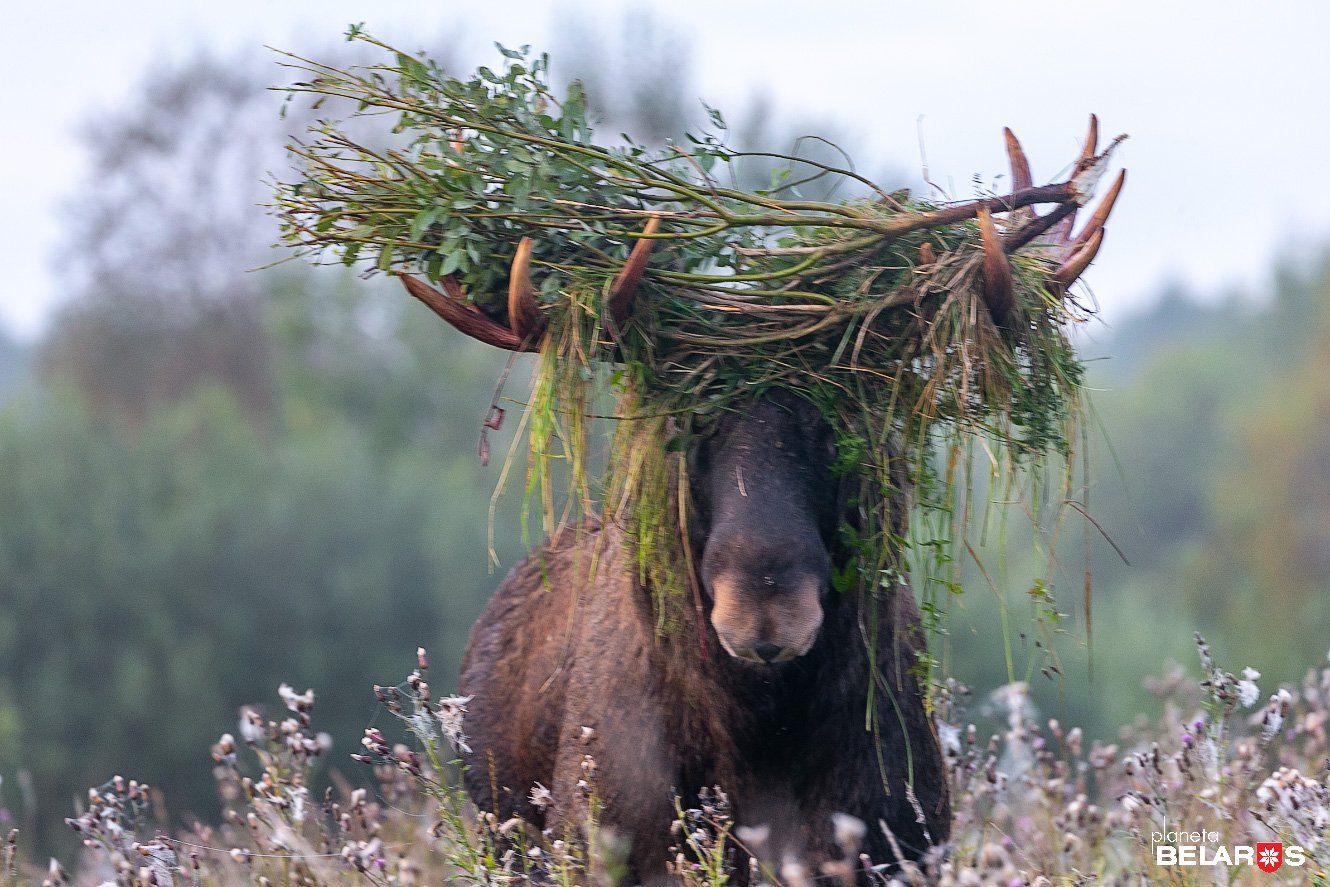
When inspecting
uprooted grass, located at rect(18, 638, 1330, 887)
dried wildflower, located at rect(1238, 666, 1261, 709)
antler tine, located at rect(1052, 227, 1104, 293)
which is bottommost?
uprooted grass, located at rect(18, 638, 1330, 887)

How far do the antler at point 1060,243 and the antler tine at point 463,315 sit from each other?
49.1 inches

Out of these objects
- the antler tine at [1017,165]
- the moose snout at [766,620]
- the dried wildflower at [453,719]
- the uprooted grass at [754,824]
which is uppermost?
the antler tine at [1017,165]

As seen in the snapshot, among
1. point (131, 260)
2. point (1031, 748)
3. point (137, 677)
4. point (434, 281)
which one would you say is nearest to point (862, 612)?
point (434, 281)

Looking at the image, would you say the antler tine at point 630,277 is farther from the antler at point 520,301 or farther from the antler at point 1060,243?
the antler at point 1060,243

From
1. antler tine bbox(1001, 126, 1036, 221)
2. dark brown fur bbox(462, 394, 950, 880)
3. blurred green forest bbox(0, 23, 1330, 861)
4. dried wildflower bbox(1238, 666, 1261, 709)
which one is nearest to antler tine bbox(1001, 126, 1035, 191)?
antler tine bbox(1001, 126, 1036, 221)

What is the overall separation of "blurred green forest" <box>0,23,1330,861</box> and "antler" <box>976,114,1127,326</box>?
67.4 feet

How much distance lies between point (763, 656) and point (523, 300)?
111 centimetres

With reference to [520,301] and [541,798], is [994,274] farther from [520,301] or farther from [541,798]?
[541,798]

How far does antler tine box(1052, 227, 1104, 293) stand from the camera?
3.83 metres

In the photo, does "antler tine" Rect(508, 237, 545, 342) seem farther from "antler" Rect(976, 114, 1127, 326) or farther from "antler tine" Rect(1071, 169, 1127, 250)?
"antler tine" Rect(1071, 169, 1127, 250)

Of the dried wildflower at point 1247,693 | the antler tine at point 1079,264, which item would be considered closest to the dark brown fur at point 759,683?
the antler tine at point 1079,264

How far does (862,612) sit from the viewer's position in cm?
401

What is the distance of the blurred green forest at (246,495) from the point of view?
2998 centimetres

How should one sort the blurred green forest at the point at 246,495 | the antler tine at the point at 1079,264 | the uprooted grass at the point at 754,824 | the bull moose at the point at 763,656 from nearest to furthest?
1. the bull moose at the point at 763,656
2. the antler tine at the point at 1079,264
3. the uprooted grass at the point at 754,824
4. the blurred green forest at the point at 246,495
